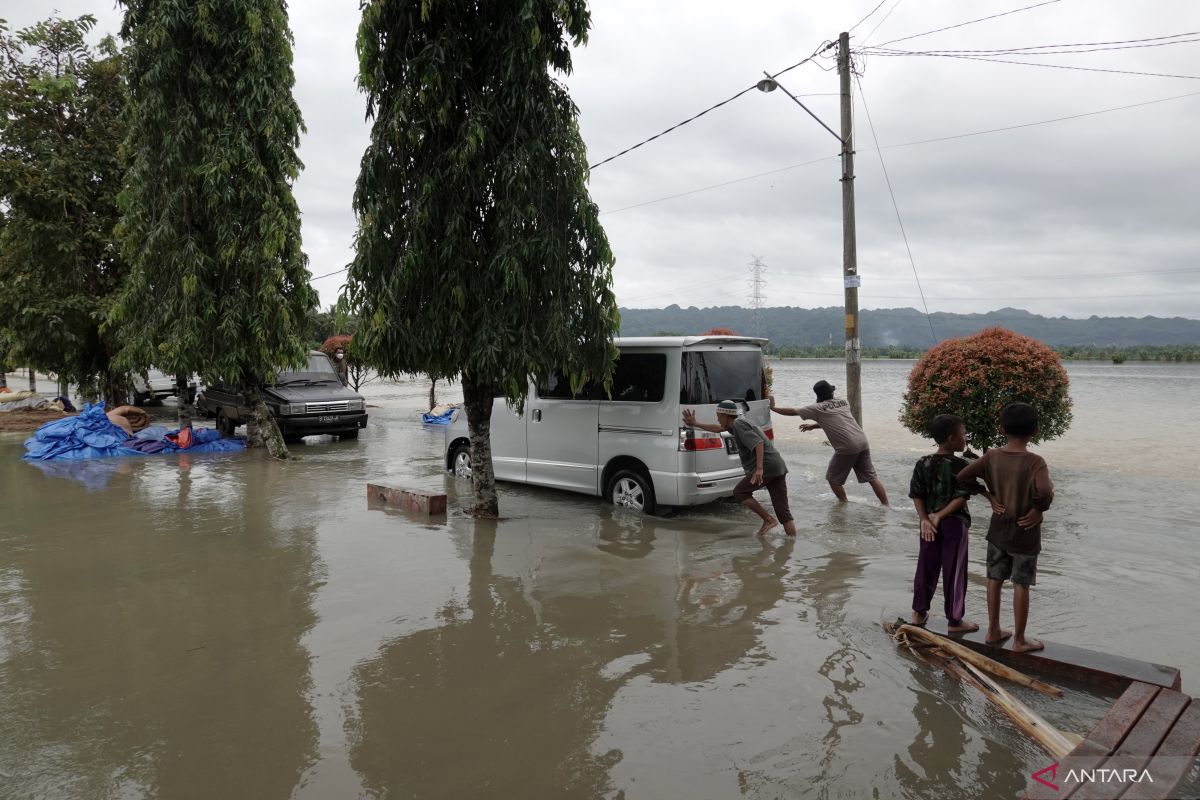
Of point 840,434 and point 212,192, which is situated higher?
point 212,192

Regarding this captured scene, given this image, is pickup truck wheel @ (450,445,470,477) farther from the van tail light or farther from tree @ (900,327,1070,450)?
tree @ (900,327,1070,450)

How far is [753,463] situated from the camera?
739 cm

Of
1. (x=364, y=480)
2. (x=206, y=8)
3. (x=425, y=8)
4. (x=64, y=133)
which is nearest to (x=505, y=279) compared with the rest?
(x=425, y=8)

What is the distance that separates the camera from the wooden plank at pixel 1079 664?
12.5 ft

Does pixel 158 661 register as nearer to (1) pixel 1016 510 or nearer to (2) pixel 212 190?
(1) pixel 1016 510

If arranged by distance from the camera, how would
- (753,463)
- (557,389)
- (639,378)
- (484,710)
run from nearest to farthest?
(484,710) → (753,463) → (639,378) → (557,389)

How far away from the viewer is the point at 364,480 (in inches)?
446

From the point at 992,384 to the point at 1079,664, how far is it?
7.71 m

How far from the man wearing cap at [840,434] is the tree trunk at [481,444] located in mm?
3244

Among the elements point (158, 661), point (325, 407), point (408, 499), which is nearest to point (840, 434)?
point (408, 499)

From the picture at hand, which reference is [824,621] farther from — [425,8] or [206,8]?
[206,8]

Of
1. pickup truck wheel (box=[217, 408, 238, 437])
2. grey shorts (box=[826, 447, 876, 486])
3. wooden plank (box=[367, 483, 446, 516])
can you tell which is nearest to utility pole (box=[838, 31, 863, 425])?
grey shorts (box=[826, 447, 876, 486])

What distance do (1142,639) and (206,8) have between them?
14.9 metres

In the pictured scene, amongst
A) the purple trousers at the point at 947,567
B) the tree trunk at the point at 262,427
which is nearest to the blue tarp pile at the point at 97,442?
the tree trunk at the point at 262,427
